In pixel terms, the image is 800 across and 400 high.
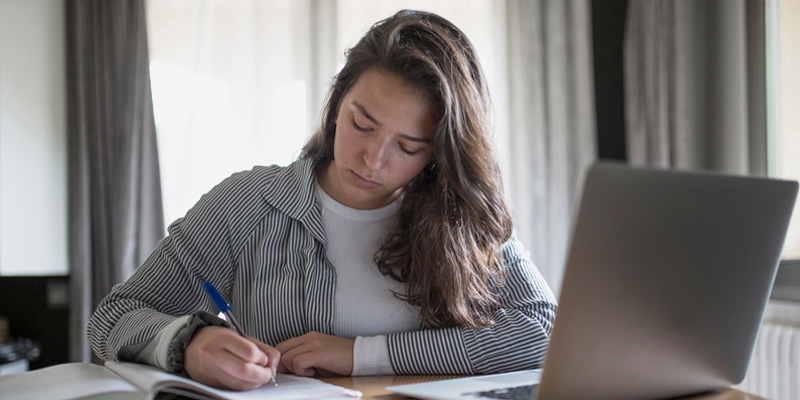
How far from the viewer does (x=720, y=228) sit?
697 millimetres

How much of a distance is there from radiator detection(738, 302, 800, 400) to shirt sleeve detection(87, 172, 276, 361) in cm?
155

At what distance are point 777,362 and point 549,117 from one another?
4.71 ft

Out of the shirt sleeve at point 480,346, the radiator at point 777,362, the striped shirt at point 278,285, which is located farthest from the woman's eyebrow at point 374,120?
the radiator at point 777,362

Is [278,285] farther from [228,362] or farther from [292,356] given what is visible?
[228,362]

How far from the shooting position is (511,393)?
79 cm

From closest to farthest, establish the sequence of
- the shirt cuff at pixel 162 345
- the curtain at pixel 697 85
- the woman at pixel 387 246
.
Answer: the shirt cuff at pixel 162 345, the woman at pixel 387 246, the curtain at pixel 697 85

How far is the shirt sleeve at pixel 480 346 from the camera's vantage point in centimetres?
107

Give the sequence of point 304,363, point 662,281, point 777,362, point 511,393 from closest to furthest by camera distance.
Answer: point 662,281, point 511,393, point 304,363, point 777,362

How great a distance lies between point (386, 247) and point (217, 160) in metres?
2.11

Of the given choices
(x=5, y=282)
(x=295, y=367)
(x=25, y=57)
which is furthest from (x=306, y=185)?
(x=5, y=282)

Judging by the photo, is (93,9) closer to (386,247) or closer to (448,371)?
(386,247)

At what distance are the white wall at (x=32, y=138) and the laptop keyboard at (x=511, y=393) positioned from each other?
6.22ft

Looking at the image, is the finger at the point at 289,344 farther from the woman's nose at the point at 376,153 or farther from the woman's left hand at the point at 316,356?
the woman's nose at the point at 376,153

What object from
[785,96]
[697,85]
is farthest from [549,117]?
[785,96]
